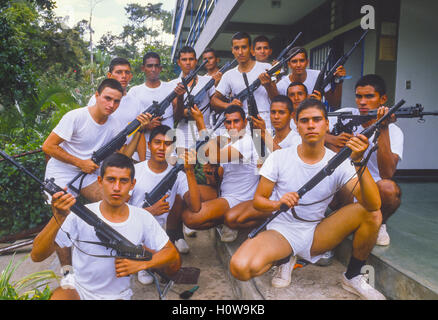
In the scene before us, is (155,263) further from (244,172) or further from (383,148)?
(383,148)

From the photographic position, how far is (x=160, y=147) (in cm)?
326

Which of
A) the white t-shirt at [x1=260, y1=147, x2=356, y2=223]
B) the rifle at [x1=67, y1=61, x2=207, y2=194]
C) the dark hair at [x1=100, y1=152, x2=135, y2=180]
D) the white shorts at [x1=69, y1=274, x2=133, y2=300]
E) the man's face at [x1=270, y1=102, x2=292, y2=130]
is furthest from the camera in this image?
the rifle at [x1=67, y1=61, x2=207, y2=194]

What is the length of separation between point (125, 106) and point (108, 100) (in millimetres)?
630

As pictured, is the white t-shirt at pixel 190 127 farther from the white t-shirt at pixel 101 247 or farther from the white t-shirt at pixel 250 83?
the white t-shirt at pixel 101 247

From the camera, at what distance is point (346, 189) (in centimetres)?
264

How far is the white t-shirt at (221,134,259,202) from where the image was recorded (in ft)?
11.1

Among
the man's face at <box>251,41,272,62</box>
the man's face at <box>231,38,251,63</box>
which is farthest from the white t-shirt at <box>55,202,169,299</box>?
the man's face at <box>251,41,272,62</box>

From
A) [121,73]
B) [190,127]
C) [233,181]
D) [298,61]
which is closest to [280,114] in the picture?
[233,181]

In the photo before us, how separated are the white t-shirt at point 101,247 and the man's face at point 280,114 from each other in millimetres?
1627

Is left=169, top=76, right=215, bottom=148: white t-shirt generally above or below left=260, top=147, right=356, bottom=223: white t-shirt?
above

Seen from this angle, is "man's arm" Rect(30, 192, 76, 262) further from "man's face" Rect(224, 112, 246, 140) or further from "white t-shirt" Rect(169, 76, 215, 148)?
"white t-shirt" Rect(169, 76, 215, 148)

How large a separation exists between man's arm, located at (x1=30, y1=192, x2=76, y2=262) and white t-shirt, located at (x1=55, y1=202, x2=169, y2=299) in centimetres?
10

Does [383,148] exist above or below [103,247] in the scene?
above
